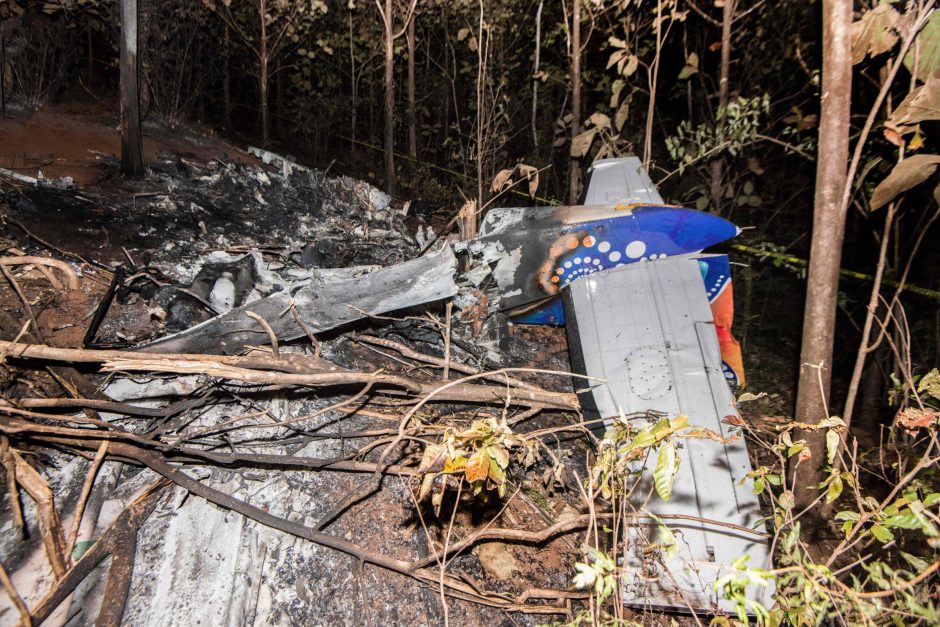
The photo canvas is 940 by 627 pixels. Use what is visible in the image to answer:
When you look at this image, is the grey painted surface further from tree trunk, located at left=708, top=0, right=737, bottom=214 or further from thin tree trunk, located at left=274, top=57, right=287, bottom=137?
thin tree trunk, located at left=274, top=57, right=287, bottom=137

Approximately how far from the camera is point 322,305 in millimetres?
2543

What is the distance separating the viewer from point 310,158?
978 cm

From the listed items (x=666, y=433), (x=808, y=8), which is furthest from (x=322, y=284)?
(x=808, y=8)

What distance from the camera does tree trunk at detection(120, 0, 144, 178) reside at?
396 centimetres

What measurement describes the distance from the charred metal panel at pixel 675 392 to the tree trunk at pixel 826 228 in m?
0.34

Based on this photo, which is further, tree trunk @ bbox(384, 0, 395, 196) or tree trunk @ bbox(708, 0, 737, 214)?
tree trunk @ bbox(384, 0, 395, 196)

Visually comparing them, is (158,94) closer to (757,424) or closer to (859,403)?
(757,424)

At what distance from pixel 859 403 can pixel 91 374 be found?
613 centimetres

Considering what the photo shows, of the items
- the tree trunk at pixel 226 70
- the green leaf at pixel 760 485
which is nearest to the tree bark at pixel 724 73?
the green leaf at pixel 760 485

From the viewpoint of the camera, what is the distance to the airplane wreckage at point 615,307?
2115 millimetres

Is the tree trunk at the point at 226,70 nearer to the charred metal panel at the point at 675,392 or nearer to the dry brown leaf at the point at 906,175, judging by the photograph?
the charred metal panel at the point at 675,392

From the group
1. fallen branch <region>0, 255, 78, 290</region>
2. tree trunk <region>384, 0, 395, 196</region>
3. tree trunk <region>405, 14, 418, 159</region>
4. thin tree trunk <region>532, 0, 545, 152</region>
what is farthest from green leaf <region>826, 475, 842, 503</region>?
tree trunk <region>405, 14, 418, 159</region>

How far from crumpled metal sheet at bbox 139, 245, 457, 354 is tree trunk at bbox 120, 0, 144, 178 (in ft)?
10.8

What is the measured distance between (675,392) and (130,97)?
535 centimetres
